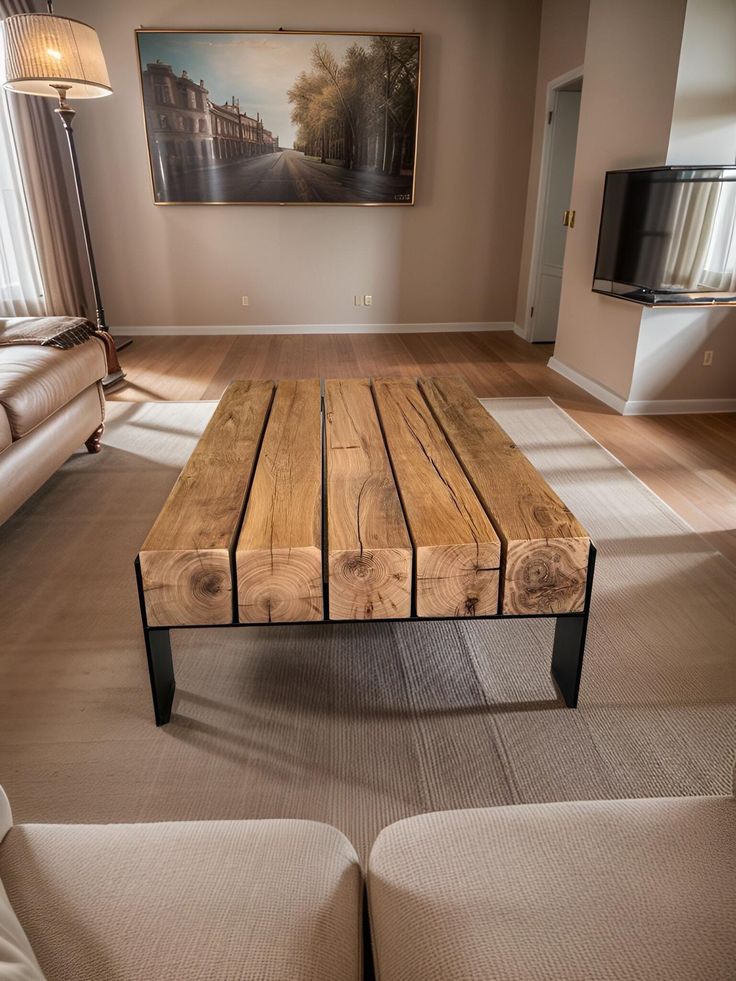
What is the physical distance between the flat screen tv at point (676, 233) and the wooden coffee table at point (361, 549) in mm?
2347

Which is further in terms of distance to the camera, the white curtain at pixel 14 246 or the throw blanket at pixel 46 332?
the white curtain at pixel 14 246

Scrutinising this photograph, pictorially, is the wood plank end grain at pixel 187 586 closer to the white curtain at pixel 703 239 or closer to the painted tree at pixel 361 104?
the white curtain at pixel 703 239

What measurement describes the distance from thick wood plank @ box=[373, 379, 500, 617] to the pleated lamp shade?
333 centimetres

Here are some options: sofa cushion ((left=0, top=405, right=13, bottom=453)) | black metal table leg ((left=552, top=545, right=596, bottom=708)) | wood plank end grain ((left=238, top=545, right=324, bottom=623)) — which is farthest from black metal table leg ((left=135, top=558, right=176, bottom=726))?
sofa cushion ((left=0, top=405, right=13, bottom=453))

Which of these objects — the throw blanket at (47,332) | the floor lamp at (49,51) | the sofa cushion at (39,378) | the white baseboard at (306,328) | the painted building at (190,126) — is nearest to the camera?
the sofa cushion at (39,378)

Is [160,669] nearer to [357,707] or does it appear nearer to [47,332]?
[357,707]

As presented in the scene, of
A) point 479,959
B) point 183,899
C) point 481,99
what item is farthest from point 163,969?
point 481,99

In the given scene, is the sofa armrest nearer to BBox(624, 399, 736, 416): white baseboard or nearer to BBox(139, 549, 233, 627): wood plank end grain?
BBox(139, 549, 233, 627): wood plank end grain

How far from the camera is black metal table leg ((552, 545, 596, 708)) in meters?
1.59

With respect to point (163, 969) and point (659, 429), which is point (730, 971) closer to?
point (163, 969)

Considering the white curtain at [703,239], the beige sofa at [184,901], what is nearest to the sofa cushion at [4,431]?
the beige sofa at [184,901]

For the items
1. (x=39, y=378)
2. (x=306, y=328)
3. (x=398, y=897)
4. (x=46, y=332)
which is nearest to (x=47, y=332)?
(x=46, y=332)

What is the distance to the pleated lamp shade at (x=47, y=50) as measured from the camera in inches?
140

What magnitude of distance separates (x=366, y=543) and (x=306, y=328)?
4.97 m
